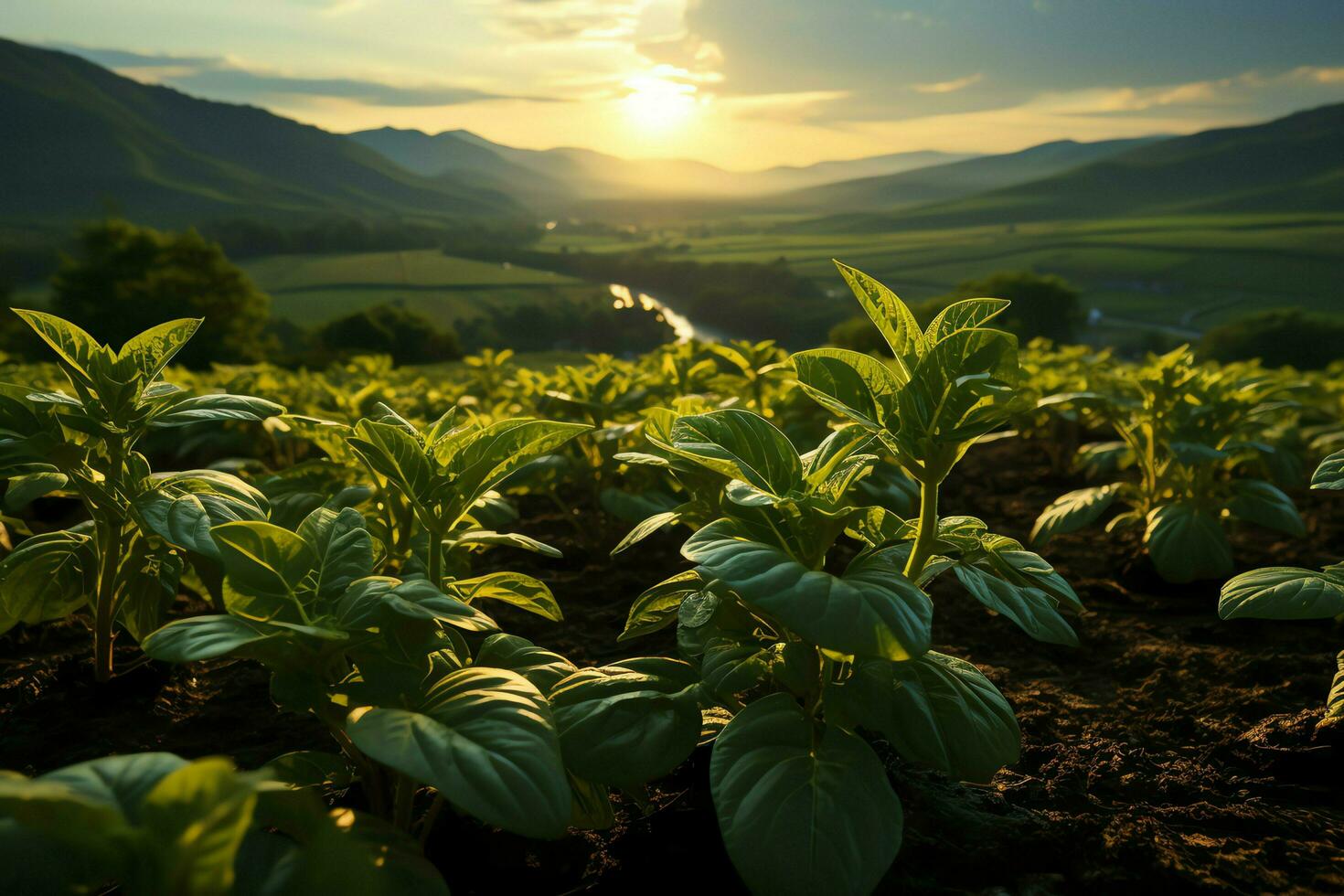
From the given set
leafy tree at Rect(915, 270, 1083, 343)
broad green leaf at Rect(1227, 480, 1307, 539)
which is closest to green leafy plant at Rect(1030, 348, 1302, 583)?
broad green leaf at Rect(1227, 480, 1307, 539)

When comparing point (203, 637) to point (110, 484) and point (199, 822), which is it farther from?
point (110, 484)

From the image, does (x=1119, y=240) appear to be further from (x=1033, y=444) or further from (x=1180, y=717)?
(x=1180, y=717)

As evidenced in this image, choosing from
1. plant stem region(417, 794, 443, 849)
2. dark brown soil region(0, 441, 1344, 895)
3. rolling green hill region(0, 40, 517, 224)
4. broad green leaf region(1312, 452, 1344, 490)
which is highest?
rolling green hill region(0, 40, 517, 224)

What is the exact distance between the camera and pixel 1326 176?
4612 cm

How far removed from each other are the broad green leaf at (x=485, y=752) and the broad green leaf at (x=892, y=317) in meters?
0.83

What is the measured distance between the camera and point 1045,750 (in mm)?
1727

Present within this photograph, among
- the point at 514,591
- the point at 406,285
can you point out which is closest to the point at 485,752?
the point at 514,591

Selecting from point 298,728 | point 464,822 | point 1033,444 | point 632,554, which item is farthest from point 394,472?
point 1033,444

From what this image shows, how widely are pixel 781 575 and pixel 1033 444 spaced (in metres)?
4.96

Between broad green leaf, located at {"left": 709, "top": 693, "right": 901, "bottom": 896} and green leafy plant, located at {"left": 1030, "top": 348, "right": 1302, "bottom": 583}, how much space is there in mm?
1792

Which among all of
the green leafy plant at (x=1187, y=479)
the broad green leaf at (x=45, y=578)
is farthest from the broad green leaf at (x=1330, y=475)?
the broad green leaf at (x=45, y=578)

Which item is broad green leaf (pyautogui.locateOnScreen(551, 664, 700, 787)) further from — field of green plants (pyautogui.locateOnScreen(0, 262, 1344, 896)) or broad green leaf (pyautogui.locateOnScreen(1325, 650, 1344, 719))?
broad green leaf (pyautogui.locateOnScreen(1325, 650, 1344, 719))

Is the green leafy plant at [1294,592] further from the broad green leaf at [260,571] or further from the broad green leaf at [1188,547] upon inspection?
the broad green leaf at [260,571]

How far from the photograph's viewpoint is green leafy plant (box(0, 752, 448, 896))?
67cm
